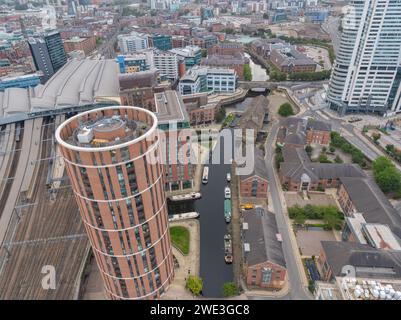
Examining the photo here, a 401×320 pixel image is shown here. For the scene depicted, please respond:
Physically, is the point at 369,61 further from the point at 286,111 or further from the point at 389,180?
the point at 389,180

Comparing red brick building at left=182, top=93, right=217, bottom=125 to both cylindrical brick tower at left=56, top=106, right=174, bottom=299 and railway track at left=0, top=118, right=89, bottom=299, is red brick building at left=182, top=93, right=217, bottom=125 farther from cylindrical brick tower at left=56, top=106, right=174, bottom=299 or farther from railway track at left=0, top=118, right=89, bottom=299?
cylindrical brick tower at left=56, top=106, right=174, bottom=299

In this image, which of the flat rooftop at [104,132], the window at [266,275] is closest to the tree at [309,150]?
the window at [266,275]

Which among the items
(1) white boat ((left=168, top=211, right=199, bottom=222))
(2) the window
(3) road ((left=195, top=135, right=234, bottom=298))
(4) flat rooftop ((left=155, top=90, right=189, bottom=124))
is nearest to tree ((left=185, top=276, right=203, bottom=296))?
(3) road ((left=195, top=135, right=234, bottom=298))

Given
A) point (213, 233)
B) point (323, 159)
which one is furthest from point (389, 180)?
point (213, 233)
